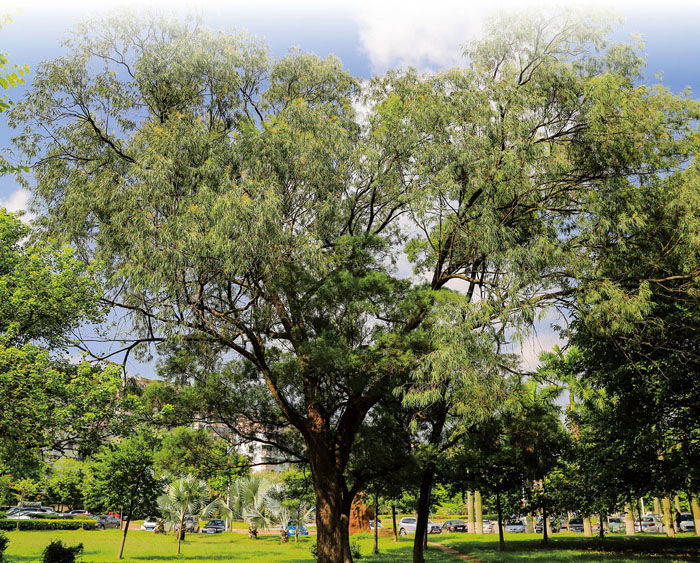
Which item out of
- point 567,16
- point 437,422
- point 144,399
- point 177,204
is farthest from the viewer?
point 437,422

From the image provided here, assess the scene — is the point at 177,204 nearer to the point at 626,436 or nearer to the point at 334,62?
the point at 334,62

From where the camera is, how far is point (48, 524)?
4241 centimetres

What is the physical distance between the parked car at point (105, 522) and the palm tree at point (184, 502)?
7474 mm

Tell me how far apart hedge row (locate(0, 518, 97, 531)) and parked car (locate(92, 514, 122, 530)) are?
3.57 feet

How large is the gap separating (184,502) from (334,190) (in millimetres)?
29234

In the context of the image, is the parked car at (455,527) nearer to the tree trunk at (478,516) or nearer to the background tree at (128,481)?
the tree trunk at (478,516)

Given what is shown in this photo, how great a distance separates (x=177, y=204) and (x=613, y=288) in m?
9.66

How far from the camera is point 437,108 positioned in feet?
42.3

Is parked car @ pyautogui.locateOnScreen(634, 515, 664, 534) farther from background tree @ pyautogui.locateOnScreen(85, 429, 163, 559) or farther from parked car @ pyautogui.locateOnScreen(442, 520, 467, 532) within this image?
background tree @ pyautogui.locateOnScreen(85, 429, 163, 559)

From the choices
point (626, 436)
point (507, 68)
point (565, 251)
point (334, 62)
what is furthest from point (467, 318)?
point (626, 436)

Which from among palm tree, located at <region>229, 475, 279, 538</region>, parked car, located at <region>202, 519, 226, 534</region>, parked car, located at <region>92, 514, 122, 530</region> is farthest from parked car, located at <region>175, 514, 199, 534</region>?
palm tree, located at <region>229, 475, 279, 538</region>

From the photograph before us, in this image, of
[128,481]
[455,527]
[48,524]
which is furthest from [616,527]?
[48,524]

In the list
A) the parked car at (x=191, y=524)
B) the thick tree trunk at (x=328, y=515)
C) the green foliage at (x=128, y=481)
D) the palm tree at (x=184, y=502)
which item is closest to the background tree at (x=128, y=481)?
the green foliage at (x=128, y=481)

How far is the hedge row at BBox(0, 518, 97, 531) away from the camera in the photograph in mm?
39188
